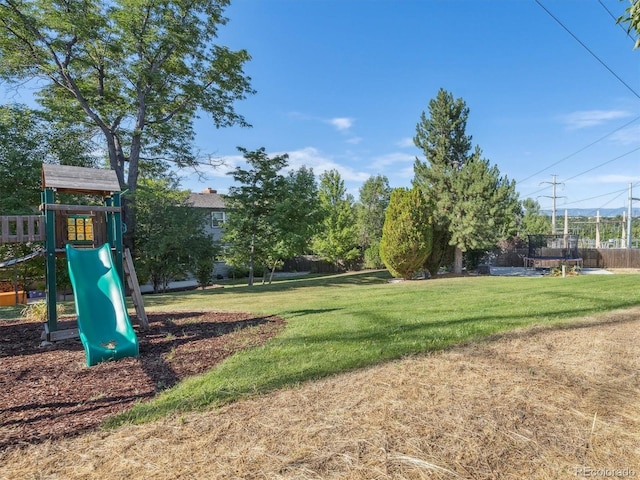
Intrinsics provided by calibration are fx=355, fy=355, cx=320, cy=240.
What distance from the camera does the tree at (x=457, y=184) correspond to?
17641 millimetres

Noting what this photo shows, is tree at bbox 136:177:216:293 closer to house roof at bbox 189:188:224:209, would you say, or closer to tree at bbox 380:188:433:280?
tree at bbox 380:188:433:280

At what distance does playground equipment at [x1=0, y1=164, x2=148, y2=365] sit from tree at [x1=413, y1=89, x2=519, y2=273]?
15.9 metres

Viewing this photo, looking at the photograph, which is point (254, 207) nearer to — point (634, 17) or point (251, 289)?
point (251, 289)

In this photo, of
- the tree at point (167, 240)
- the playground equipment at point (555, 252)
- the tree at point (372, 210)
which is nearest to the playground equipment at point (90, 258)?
the tree at point (167, 240)

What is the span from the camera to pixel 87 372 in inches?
142

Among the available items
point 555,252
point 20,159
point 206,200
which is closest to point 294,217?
point 20,159

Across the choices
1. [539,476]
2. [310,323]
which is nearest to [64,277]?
[310,323]

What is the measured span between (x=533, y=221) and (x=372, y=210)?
85.5ft

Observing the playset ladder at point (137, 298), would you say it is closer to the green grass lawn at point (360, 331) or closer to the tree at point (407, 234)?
the green grass lawn at point (360, 331)

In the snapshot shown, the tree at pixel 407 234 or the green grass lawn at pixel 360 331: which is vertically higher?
the tree at pixel 407 234

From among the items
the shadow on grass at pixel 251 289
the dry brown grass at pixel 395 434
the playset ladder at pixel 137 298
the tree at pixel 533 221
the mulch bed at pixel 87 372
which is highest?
the tree at pixel 533 221

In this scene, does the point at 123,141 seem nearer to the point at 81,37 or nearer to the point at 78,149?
the point at 78,149

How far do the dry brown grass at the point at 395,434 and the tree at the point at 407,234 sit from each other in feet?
44.2

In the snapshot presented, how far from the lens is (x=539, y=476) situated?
73.4 inches
